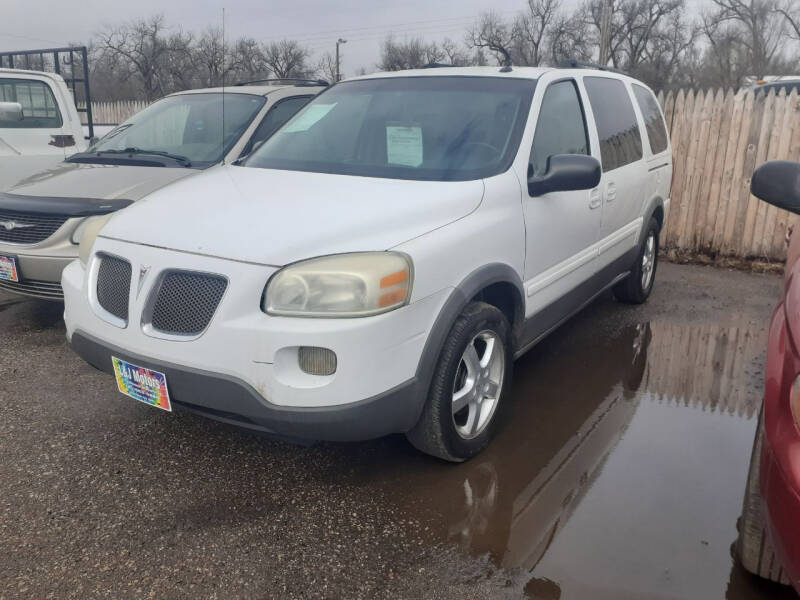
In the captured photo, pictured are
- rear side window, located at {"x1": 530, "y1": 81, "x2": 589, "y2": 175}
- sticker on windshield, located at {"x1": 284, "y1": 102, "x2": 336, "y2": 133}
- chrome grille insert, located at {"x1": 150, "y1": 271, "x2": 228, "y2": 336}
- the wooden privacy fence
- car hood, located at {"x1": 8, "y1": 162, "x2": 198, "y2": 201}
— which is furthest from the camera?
the wooden privacy fence

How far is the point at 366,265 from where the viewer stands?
2.57 m

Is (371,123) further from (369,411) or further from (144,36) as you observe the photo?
(144,36)

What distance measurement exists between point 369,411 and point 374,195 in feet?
3.33

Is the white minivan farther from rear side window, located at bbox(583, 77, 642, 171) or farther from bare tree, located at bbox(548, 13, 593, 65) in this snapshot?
bare tree, located at bbox(548, 13, 593, 65)

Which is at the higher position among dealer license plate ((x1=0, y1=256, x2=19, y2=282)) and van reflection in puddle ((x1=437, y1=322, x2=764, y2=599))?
dealer license plate ((x1=0, y1=256, x2=19, y2=282))

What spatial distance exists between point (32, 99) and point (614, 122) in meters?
5.65

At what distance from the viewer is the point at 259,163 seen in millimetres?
3859

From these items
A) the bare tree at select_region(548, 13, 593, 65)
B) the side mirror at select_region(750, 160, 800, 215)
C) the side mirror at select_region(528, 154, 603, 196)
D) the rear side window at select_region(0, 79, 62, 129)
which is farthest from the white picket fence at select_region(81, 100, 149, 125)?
the bare tree at select_region(548, 13, 593, 65)

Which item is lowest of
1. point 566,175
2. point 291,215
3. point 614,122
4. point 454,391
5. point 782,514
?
point 454,391

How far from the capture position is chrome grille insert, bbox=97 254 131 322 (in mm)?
2896

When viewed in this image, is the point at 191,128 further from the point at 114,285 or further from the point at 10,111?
the point at 114,285

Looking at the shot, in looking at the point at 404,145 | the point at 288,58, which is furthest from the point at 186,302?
the point at 288,58

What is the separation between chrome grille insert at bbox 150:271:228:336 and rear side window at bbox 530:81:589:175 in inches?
72.7

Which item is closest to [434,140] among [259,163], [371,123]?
[371,123]
